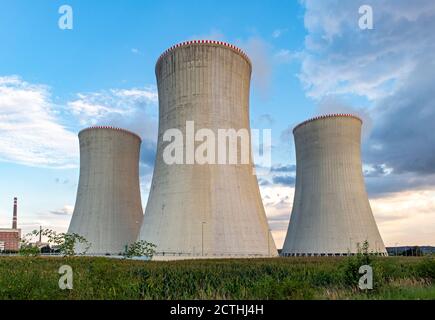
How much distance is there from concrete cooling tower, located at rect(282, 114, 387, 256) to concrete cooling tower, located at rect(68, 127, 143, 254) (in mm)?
13486

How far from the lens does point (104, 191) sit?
29203mm

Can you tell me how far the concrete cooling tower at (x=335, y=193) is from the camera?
27141 mm

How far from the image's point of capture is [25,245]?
9344 millimetres

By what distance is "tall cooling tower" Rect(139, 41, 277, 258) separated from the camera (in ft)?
66.3

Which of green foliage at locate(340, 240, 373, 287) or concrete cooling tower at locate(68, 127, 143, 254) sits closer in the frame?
green foliage at locate(340, 240, 373, 287)

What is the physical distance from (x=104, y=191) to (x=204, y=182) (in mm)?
11701

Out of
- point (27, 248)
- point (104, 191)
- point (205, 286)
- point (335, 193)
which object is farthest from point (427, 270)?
point (104, 191)

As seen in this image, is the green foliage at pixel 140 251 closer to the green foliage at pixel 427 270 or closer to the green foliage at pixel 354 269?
the green foliage at pixel 354 269

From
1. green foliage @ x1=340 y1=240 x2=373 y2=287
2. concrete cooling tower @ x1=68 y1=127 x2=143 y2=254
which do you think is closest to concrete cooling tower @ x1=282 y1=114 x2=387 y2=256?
concrete cooling tower @ x1=68 y1=127 x2=143 y2=254

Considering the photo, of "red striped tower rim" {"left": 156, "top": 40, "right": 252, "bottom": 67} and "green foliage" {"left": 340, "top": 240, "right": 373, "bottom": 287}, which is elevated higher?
"red striped tower rim" {"left": 156, "top": 40, "right": 252, "bottom": 67}

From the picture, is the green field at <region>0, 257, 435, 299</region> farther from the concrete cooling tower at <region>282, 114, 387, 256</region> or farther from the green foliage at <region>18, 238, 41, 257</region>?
the concrete cooling tower at <region>282, 114, 387, 256</region>

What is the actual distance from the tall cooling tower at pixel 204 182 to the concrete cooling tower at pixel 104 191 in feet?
27.9

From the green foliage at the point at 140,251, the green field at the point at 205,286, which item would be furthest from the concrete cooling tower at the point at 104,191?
the green field at the point at 205,286
